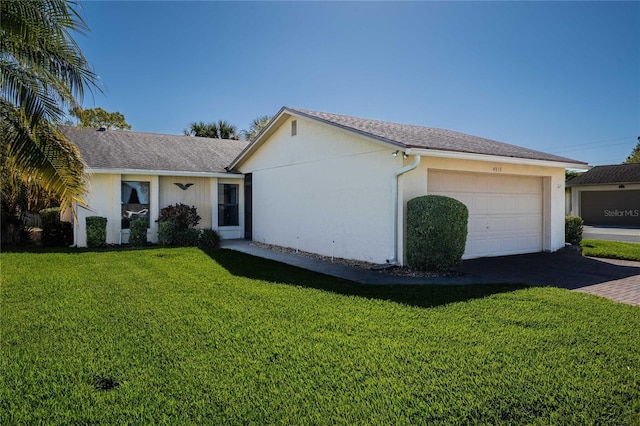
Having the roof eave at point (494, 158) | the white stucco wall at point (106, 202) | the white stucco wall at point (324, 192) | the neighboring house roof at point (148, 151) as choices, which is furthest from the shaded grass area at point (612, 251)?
the white stucco wall at point (106, 202)

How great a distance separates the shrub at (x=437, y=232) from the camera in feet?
31.4

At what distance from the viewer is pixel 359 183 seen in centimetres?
1165

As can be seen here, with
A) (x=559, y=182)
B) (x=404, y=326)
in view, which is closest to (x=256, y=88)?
(x=559, y=182)

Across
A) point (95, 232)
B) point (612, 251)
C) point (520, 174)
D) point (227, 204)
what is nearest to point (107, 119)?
point (227, 204)

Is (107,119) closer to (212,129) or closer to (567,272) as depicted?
(212,129)

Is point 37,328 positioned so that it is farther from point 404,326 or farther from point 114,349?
point 404,326

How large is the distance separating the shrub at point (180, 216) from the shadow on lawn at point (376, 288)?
563 cm

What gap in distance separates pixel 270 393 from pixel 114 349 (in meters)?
2.28

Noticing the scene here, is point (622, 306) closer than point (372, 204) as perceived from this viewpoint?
Yes

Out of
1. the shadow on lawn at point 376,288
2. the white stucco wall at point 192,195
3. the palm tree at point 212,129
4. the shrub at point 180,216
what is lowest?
the shadow on lawn at point 376,288

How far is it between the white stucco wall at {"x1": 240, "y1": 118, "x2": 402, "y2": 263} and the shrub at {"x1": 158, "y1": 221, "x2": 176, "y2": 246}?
3395 mm

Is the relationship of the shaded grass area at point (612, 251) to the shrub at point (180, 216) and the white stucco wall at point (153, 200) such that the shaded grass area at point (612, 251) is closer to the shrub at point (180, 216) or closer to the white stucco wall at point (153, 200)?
the white stucco wall at point (153, 200)

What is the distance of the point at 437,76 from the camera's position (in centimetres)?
1571

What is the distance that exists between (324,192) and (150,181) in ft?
25.6
